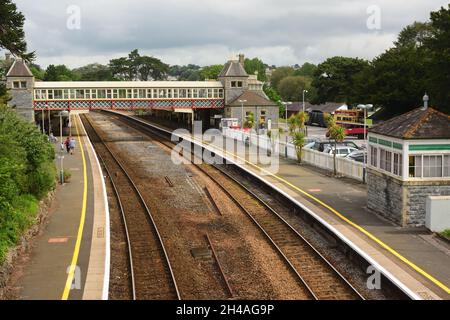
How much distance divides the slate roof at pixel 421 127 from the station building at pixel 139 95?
39762 mm

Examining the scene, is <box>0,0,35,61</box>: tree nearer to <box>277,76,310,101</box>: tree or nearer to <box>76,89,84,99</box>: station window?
<box>76,89,84,99</box>: station window

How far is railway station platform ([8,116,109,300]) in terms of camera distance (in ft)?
47.9

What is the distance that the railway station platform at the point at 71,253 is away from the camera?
14.6 metres

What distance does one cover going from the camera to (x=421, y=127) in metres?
20.9

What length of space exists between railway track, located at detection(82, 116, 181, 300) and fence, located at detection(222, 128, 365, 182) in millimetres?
11949

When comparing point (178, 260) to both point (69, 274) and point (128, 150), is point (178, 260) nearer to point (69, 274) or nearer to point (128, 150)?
point (69, 274)

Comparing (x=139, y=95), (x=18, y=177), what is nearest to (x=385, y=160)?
(x=18, y=177)

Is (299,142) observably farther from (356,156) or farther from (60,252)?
(60,252)

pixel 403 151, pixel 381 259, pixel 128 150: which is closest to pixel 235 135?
pixel 128 150

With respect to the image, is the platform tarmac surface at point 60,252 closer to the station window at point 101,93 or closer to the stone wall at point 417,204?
the stone wall at point 417,204

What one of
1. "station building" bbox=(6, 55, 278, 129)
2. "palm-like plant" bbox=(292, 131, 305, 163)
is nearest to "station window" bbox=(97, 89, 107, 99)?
"station building" bbox=(6, 55, 278, 129)

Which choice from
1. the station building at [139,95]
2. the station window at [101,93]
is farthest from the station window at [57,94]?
the station window at [101,93]

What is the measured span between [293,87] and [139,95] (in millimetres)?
83507

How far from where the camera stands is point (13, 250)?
1697 cm
